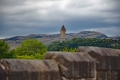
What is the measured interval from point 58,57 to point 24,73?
125 cm

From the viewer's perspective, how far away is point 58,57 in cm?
870

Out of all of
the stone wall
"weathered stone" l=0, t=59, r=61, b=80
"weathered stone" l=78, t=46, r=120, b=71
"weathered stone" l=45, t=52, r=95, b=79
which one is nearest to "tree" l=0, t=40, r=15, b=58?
"weathered stone" l=78, t=46, r=120, b=71

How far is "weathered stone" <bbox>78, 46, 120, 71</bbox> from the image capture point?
9.54m

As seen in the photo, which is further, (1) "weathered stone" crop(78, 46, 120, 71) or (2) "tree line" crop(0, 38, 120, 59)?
(2) "tree line" crop(0, 38, 120, 59)

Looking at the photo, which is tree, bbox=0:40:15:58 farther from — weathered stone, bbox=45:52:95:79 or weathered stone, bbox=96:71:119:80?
weathered stone, bbox=45:52:95:79

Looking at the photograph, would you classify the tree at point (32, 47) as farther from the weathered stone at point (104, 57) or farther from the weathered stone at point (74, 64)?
the weathered stone at point (74, 64)

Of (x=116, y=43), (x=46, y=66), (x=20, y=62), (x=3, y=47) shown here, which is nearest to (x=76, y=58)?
(x=46, y=66)

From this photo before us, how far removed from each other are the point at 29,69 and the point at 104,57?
260cm

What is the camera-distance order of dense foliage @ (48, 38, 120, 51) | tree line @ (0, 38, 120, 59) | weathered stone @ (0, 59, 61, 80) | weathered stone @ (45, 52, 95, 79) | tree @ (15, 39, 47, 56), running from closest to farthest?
weathered stone @ (0, 59, 61, 80), weathered stone @ (45, 52, 95, 79), tree line @ (0, 38, 120, 59), tree @ (15, 39, 47, 56), dense foliage @ (48, 38, 120, 51)

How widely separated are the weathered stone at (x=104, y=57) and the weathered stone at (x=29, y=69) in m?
1.40

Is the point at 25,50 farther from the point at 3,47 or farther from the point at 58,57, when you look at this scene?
the point at 58,57

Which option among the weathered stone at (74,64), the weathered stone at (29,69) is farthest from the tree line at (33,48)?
the weathered stone at (29,69)

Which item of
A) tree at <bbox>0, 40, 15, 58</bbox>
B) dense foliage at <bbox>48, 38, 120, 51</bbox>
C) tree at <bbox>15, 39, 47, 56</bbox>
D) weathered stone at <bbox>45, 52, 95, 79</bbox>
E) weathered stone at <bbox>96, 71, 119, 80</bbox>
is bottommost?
dense foliage at <bbox>48, 38, 120, 51</bbox>

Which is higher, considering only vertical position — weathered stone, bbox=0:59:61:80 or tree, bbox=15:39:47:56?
weathered stone, bbox=0:59:61:80
